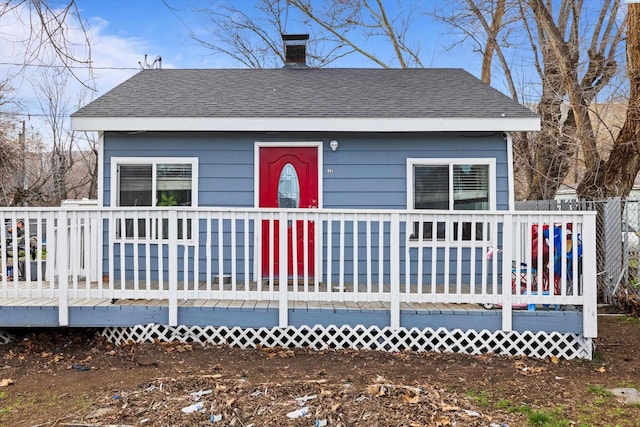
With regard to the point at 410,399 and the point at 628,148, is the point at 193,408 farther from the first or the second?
the point at 628,148

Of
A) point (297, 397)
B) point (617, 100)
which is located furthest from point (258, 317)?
point (617, 100)

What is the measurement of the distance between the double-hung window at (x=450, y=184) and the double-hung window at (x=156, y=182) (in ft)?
9.43

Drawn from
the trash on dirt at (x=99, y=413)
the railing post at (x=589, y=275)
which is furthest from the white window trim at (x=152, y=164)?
the railing post at (x=589, y=275)

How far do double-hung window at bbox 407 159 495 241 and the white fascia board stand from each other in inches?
18.7

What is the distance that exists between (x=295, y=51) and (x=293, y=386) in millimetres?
6640

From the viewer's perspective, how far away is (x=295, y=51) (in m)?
8.59

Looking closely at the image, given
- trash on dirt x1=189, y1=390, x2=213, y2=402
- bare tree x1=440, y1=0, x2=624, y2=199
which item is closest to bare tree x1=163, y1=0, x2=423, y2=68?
bare tree x1=440, y1=0, x2=624, y2=199

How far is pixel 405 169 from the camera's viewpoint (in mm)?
5992

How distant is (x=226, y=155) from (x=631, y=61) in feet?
21.2

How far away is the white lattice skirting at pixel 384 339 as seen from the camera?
14.8 ft

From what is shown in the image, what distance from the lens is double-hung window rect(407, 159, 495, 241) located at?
596 cm

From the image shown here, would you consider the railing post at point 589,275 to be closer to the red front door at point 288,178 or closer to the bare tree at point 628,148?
the red front door at point 288,178

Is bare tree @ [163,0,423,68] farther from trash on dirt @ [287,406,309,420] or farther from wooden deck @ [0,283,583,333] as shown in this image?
trash on dirt @ [287,406,309,420]

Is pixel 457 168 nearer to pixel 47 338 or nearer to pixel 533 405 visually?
pixel 533 405
